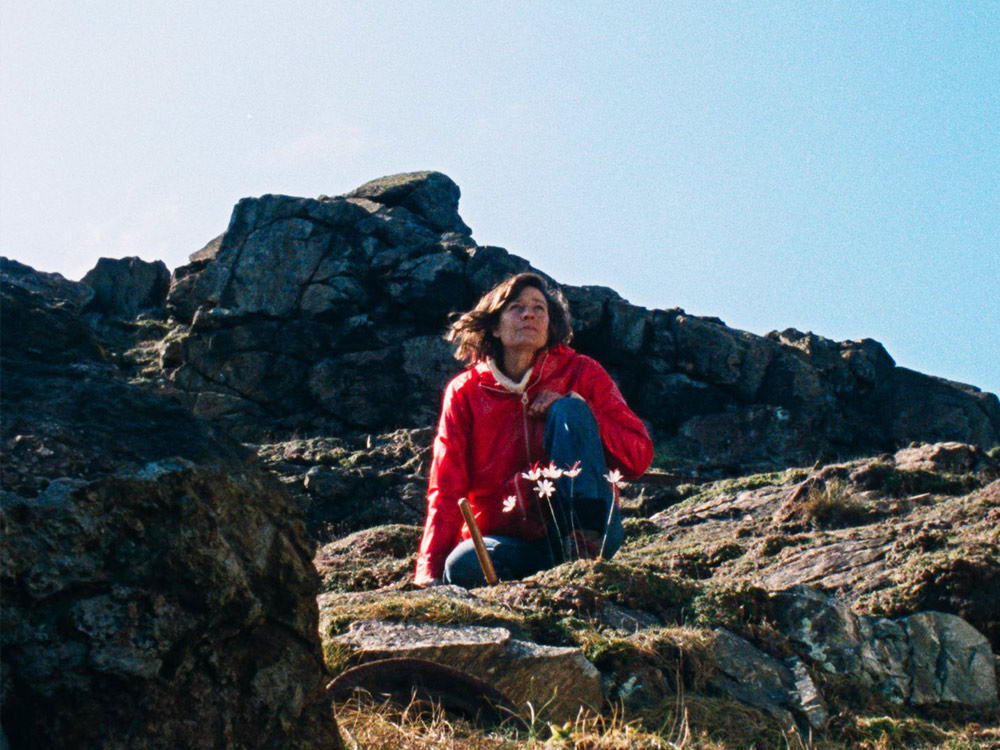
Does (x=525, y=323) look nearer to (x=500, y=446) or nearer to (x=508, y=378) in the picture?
(x=508, y=378)

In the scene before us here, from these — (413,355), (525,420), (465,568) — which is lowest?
(465,568)

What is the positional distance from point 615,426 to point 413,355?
20.9 metres

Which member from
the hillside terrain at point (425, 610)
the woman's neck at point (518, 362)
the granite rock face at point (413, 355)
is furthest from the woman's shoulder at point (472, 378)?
the granite rock face at point (413, 355)

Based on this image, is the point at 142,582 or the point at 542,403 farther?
the point at 542,403

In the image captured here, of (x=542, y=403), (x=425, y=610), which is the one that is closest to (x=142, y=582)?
(x=425, y=610)

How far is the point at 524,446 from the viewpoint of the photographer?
22.1 feet

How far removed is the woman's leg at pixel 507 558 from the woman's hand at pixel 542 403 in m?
0.69

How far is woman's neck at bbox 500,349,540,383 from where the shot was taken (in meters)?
6.98

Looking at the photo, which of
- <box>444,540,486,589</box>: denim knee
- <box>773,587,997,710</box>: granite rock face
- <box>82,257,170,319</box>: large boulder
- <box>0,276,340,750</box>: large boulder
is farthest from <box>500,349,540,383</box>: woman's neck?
<box>82,257,170,319</box>: large boulder

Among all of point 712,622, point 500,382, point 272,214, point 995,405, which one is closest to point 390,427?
point 272,214

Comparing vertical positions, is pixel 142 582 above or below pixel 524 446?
below

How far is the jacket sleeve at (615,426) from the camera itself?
21.8ft

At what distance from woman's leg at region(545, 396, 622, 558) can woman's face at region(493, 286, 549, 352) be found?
577 mm

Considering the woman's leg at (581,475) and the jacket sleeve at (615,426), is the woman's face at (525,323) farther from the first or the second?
the woman's leg at (581,475)
